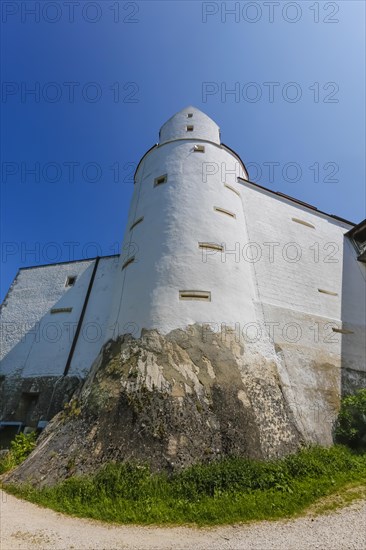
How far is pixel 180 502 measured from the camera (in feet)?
17.4

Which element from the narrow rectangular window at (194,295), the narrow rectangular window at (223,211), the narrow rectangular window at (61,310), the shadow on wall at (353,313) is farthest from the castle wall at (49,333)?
the shadow on wall at (353,313)

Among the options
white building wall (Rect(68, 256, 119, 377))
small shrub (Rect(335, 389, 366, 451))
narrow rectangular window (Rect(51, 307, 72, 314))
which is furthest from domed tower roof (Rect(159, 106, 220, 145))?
small shrub (Rect(335, 389, 366, 451))

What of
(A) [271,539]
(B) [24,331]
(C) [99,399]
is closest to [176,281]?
(C) [99,399]

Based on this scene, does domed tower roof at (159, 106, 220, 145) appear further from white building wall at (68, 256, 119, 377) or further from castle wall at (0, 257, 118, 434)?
castle wall at (0, 257, 118, 434)

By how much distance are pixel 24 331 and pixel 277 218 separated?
12489 millimetres

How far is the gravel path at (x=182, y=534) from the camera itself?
13.5 feet

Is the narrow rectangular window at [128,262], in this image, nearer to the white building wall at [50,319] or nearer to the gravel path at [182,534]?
the white building wall at [50,319]

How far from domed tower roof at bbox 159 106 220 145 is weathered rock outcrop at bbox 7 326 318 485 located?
10106 mm

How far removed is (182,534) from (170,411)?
2.48 meters

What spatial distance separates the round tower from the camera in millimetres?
9016

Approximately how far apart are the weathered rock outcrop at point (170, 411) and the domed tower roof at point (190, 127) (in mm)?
10106

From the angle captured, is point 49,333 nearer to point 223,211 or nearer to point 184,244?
Result: point 184,244

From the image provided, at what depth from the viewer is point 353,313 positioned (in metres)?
12.4

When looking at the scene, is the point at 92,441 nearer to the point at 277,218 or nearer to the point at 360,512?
the point at 360,512
